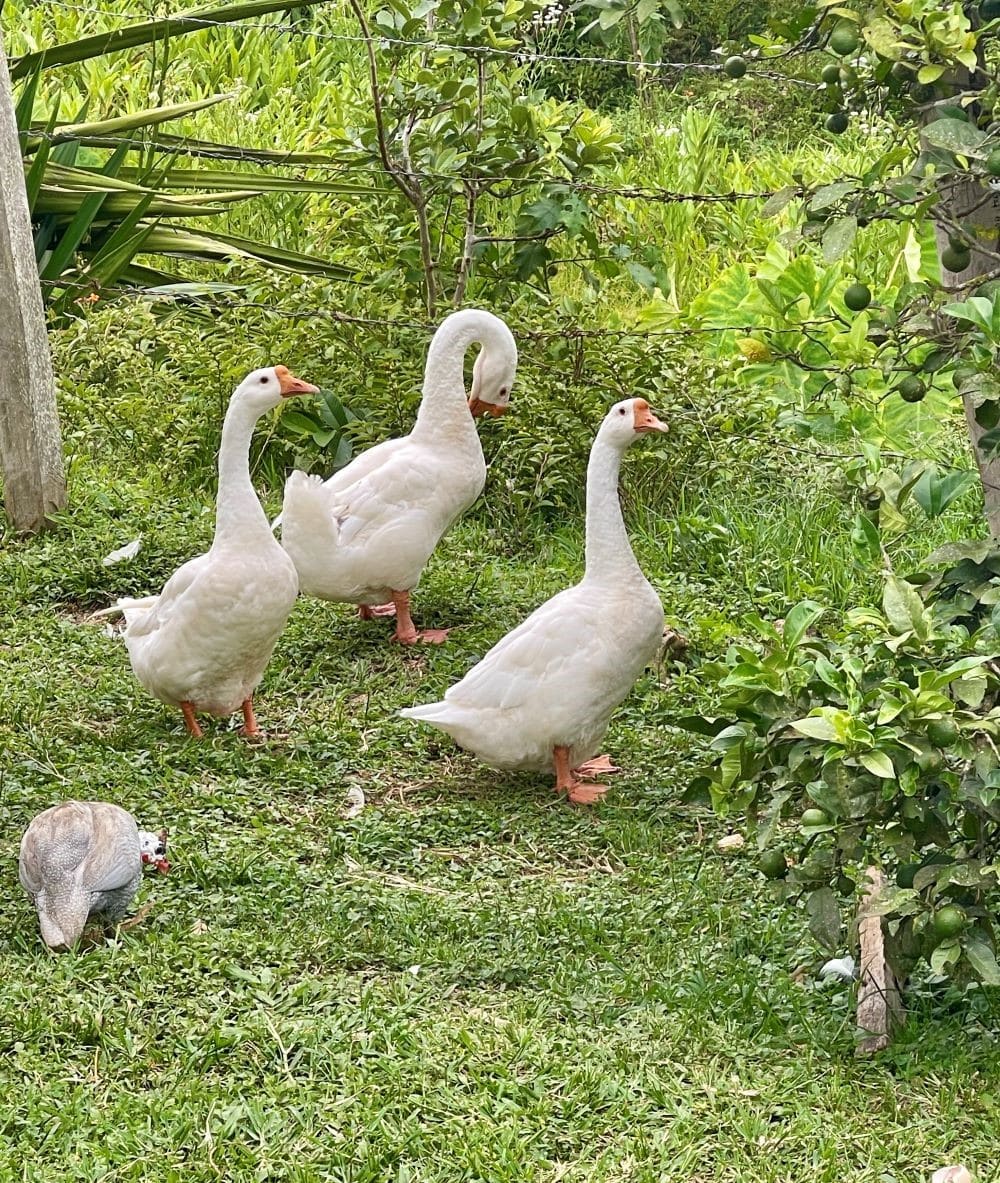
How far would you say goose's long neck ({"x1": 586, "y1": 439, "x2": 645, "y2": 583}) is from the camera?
4836 millimetres

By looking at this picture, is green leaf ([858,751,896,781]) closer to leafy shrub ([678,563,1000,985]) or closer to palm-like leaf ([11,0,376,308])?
leafy shrub ([678,563,1000,985])

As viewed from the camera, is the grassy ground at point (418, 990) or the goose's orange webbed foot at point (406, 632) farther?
the goose's orange webbed foot at point (406, 632)

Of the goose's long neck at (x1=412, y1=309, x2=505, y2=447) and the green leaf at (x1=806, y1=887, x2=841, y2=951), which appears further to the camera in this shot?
→ the goose's long neck at (x1=412, y1=309, x2=505, y2=447)

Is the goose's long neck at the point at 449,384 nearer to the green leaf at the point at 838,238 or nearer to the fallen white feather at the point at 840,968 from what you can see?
the fallen white feather at the point at 840,968

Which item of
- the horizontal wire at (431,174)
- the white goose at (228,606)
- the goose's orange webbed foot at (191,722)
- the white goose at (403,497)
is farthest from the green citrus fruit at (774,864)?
the horizontal wire at (431,174)

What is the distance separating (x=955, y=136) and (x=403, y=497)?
300cm

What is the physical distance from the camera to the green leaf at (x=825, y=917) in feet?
10.7

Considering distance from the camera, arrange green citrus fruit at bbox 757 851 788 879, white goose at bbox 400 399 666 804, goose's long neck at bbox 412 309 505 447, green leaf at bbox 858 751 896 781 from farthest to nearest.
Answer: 1. goose's long neck at bbox 412 309 505 447
2. white goose at bbox 400 399 666 804
3. green citrus fruit at bbox 757 851 788 879
4. green leaf at bbox 858 751 896 781

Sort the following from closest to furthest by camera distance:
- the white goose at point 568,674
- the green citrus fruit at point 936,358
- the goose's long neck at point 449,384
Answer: the green citrus fruit at point 936,358
the white goose at point 568,674
the goose's long neck at point 449,384

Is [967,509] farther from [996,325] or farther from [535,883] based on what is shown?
[996,325]

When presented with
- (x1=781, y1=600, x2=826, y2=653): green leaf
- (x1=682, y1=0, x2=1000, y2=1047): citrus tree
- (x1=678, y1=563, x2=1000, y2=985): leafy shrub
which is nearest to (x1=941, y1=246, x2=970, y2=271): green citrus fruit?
(x1=682, y1=0, x2=1000, y2=1047): citrus tree

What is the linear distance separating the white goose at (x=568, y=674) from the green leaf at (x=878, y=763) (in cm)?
177

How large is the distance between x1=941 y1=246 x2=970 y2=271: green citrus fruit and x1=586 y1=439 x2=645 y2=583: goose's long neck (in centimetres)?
161

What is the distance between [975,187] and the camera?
11.5 feet
